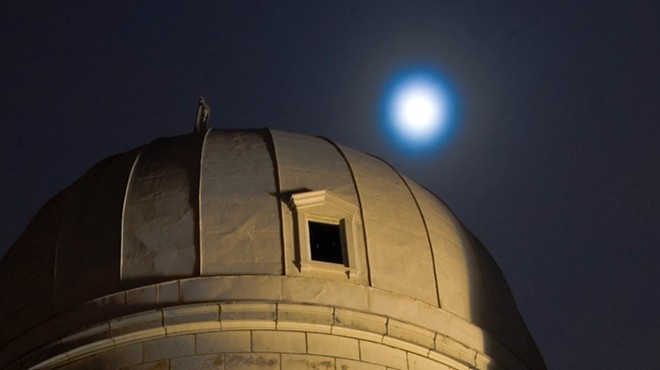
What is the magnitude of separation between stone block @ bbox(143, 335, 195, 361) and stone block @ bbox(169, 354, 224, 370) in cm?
11

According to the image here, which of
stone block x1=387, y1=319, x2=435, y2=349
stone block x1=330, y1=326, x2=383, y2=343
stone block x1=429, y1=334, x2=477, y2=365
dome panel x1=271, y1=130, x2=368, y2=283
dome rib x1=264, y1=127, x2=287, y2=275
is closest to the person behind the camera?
stone block x1=330, y1=326, x2=383, y2=343

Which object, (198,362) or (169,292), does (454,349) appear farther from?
(169,292)

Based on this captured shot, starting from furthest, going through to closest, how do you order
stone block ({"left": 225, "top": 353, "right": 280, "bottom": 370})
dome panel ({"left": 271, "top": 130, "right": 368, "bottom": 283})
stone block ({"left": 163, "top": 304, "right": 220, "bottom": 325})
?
dome panel ({"left": 271, "top": 130, "right": 368, "bottom": 283}) < stone block ({"left": 163, "top": 304, "right": 220, "bottom": 325}) < stone block ({"left": 225, "top": 353, "right": 280, "bottom": 370})

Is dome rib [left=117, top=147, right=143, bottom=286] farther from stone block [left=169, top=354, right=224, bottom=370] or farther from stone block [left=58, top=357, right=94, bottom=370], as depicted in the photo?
stone block [left=169, top=354, right=224, bottom=370]

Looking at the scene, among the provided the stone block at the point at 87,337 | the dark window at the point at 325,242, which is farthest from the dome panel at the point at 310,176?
the stone block at the point at 87,337

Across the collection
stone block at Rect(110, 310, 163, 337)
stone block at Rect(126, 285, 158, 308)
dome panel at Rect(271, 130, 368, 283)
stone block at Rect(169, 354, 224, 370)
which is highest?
dome panel at Rect(271, 130, 368, 283)

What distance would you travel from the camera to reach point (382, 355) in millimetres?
31625

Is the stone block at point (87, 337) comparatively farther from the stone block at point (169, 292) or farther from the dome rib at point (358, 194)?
the dome rib at point (358, 194)

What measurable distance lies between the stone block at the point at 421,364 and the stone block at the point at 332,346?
891 millimetres

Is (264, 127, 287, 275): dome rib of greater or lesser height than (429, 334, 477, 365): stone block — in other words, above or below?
above

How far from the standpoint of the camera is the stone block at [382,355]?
31.5m

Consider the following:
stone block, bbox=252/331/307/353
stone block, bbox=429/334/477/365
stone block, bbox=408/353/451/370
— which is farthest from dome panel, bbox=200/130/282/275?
stone block, bbox=429/334/477/365

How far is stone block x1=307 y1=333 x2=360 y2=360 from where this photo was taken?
31.3 m

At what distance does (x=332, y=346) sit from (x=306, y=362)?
0.52 m
